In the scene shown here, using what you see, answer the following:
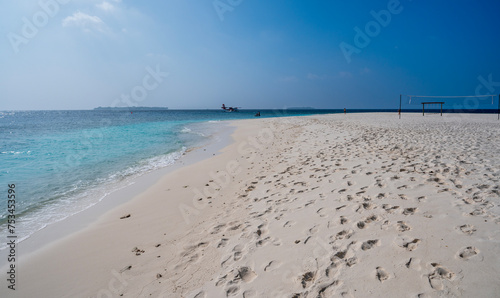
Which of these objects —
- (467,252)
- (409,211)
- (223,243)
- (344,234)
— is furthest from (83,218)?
(467,252)

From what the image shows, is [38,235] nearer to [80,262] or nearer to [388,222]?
[80,262]

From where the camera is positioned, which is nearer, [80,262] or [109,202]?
[80,262]

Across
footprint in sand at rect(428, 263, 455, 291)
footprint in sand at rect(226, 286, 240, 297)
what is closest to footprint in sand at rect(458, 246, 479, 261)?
footprint in sand at rect(428, 263, 455, 291)

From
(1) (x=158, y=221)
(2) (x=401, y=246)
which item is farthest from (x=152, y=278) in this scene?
(2) (x=401, y=246)

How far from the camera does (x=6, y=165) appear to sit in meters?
11.0

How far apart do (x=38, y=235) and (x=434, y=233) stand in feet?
24.2

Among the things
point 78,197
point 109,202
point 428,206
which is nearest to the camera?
point 428,206

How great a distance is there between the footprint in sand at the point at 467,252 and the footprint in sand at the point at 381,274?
93 centimetres

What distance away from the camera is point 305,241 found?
343cm

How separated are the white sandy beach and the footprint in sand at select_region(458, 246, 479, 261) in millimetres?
19

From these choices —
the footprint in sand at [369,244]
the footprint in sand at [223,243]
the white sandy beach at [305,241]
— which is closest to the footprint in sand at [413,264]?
the white sandy beach at [305,241]

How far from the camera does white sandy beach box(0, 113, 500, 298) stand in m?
2.60

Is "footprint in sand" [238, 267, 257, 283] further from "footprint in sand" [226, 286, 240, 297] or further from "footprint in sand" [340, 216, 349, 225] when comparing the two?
"footprint in sand" [340, 216, 349, 225]

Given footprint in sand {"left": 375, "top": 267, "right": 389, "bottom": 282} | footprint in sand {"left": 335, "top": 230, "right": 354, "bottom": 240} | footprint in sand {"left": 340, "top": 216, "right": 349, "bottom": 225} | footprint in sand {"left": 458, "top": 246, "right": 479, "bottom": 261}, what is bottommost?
footprint in sand {"left": 375, "top": 267, "right": 389, "bottom": 282}
